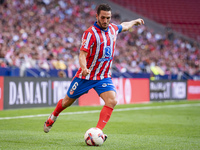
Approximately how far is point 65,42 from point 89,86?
696 inches

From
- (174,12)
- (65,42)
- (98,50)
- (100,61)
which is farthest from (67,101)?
(174,12)

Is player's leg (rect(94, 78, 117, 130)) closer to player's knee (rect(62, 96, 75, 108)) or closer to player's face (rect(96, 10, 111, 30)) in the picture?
player's knee (rect(62, 96, 75, 108))

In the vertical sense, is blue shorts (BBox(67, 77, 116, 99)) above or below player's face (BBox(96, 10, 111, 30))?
below

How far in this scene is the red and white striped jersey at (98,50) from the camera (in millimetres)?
6102

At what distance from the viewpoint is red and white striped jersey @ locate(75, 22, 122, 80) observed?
240 inches

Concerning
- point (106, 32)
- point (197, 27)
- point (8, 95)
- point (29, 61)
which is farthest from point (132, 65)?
point (106, 32)

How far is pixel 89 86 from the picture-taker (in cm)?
635

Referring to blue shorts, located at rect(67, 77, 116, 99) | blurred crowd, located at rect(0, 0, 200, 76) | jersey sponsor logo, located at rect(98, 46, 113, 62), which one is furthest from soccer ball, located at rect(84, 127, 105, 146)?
blurred crowd, located at rect(0, 0, 200, 76)

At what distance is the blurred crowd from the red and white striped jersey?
10913mm

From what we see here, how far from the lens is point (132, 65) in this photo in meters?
25.8

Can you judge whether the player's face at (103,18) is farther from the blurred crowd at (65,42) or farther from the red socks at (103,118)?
the blurred crowd at (65,42)

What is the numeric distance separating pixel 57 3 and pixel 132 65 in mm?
7200

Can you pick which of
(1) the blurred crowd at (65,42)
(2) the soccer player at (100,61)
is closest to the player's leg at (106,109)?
(2) the soccer player at (100,61)

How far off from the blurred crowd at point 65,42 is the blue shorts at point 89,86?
1070 centimetres
